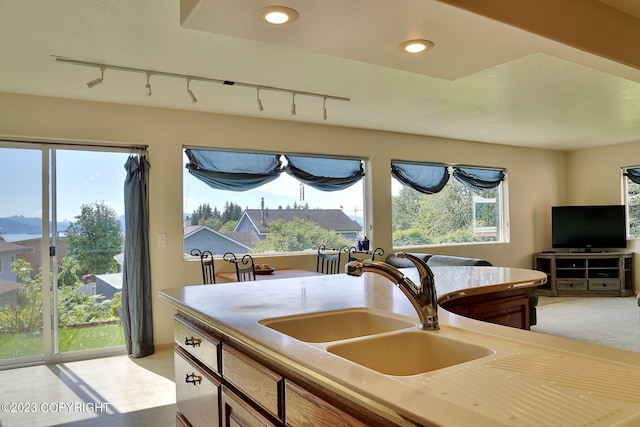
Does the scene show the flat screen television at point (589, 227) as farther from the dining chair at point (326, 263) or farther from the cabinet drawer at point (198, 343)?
the cabinet drawer at point (198, 343)

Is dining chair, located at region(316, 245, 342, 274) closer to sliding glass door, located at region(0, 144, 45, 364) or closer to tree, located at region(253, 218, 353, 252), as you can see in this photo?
tree, located at region(253, 218, 353, 252)

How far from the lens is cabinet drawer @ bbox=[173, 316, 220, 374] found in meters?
1.66

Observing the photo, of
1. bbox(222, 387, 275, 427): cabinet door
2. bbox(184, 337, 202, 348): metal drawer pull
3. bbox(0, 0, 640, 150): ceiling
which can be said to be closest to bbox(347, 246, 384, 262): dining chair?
bbox(0, 0, 640, 150): ceiling

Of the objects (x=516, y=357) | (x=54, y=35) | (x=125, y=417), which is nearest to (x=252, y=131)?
(x=54, y=35)

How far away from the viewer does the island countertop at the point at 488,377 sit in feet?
2.60

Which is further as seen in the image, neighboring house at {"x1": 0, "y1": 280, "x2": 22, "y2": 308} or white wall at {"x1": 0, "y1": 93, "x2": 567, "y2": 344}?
white wall at {"x1": 0, "y1": 93, "x2": 567, "y2": 344}

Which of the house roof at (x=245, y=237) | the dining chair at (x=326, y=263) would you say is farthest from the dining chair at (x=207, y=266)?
the dining chair at (x=326, y=263)

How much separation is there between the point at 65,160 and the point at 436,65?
12.4ft

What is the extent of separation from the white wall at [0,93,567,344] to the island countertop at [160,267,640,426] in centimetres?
327

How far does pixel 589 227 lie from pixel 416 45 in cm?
698

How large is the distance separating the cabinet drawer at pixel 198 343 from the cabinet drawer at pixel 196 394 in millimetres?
44

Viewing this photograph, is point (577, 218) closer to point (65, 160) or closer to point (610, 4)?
point (610, 4)

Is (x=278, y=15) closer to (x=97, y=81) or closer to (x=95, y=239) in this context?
(x=97, y=81)

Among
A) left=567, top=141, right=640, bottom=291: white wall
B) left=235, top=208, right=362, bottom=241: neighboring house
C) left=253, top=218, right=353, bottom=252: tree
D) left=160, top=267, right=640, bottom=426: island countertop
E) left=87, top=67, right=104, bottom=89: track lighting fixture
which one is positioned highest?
left=87, top=67, right=104, bottom=89: track lighting fixture
